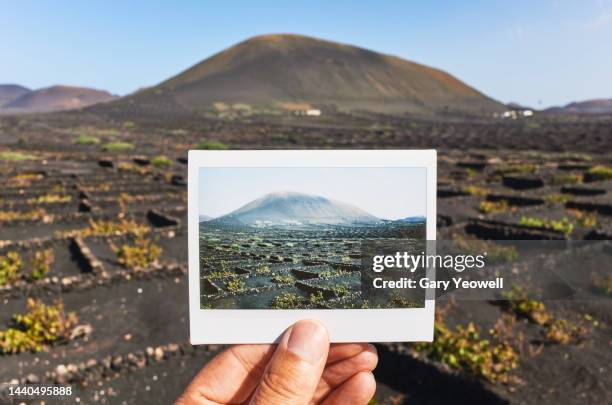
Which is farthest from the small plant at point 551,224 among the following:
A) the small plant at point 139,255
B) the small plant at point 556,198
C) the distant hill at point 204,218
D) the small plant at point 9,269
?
the small plant at point 9,269

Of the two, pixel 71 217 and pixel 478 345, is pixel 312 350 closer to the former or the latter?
pixel 478 345

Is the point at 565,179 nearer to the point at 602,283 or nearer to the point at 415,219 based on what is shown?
the point at 602,283

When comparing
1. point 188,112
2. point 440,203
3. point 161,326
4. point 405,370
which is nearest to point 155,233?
point 161,326

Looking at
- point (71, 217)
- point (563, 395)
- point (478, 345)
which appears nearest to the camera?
point (563, 395)

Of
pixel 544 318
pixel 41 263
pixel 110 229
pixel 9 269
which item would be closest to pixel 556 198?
pixel 544 318

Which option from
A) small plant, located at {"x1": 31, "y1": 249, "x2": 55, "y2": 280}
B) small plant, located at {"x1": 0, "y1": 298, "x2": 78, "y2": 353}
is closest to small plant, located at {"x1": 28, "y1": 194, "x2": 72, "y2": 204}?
small plant, located at {"x1": 31, "y1": 249, "x2": 55, "y2": 280}
